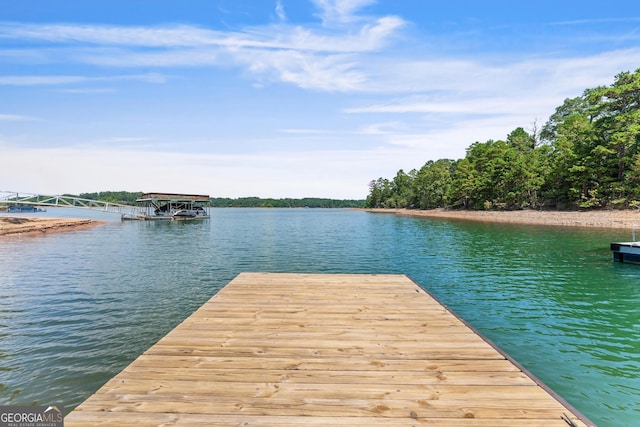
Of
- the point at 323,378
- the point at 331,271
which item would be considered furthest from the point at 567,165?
the point at 323,378

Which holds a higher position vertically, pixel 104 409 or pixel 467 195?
pixel 467 195

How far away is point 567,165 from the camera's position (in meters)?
54.1

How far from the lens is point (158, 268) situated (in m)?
17.6

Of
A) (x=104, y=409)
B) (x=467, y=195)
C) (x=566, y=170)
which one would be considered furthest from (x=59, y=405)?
(x=467, y=195)

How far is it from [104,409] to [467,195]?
3487 inches

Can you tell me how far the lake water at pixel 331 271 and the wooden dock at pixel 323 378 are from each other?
2455 millimetres

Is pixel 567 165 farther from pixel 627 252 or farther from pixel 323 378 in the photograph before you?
pixel 323 378

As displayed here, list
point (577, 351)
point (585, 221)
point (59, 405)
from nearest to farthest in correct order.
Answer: point (59, 405)
point (577, 351)
point (585, 221)

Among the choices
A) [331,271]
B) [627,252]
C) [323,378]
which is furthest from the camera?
[627,252]

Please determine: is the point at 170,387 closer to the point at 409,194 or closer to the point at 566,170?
the point at 566,170

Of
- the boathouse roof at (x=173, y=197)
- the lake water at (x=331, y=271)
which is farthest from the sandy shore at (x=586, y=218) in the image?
the boathouse roof at (x=173, y=197)

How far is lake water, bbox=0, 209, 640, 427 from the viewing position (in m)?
6.21

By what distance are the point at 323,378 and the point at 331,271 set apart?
12806 millimetres

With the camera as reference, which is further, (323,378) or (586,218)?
(586,218)
